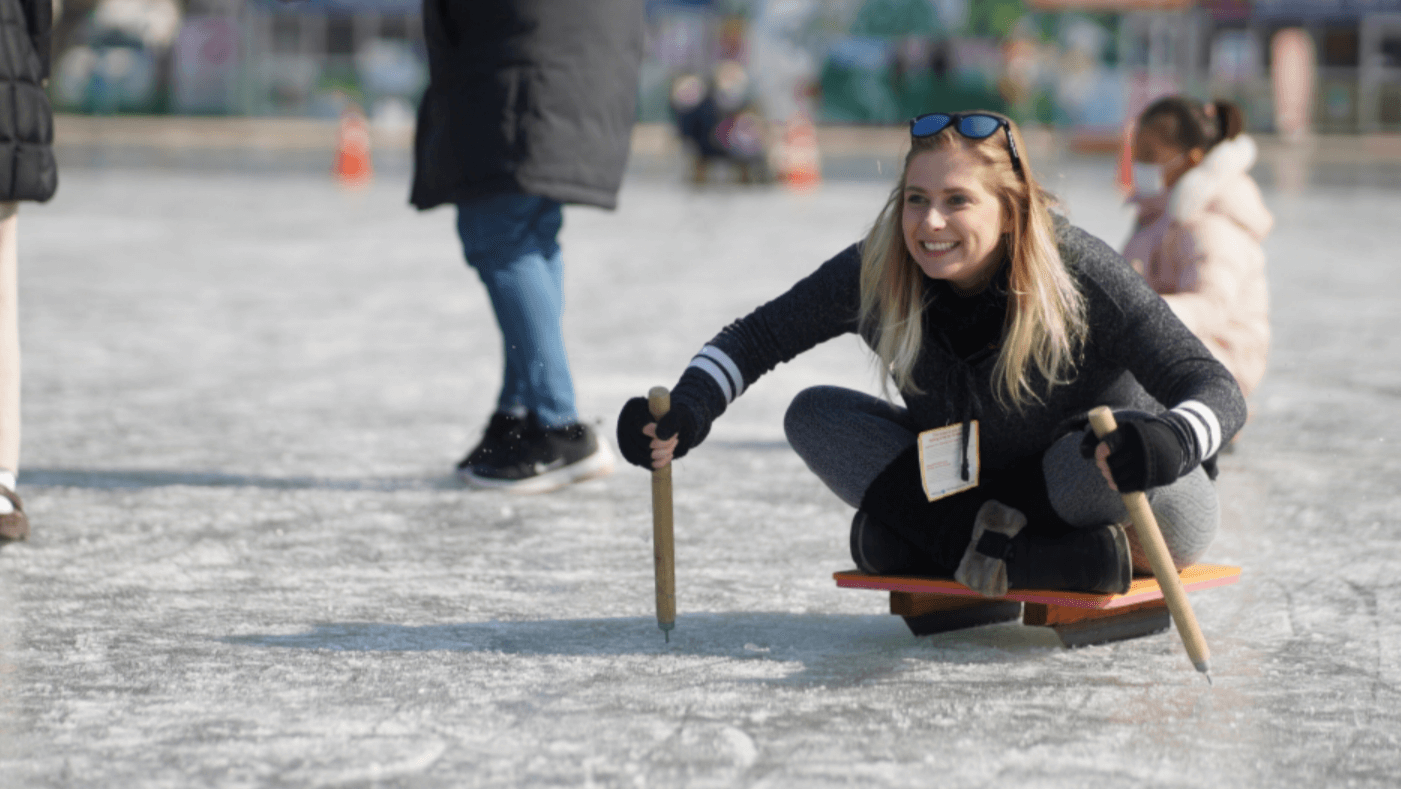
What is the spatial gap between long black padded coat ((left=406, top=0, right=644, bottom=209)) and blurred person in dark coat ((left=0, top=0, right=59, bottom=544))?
2.85 feet

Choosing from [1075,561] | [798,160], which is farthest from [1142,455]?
[798,160]

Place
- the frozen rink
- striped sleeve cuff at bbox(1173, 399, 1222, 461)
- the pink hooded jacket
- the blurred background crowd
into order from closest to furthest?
1. the frozen rink
2. striped sleeve cuff at bbox(1173, 399, 1222, 461)
3. the pink hooded jacket
4. the blurred background crowd

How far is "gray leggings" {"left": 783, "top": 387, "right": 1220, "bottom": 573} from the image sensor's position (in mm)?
2510

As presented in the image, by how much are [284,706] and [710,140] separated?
13.4m

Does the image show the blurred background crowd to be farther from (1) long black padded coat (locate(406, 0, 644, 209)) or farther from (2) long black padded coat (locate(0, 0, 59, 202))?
(2) long black padded coat (locate(0, 0, 59, 202))

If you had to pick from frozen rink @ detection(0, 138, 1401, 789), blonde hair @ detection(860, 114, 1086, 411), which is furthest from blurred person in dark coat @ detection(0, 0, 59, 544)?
blonde hair @ detection(860, 114, 1086, 411)

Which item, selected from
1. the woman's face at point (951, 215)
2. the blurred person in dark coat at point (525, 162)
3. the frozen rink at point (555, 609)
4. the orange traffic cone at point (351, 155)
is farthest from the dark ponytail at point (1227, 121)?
the orange traffic cone at point (351, 155)

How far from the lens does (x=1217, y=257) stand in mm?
3945

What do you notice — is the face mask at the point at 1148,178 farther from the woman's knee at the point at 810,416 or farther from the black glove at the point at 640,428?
the black glove at the point at 640,428

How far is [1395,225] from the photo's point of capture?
1133 cm

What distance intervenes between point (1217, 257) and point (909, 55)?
894 inches

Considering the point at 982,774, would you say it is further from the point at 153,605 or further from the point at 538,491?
the point at 538,491

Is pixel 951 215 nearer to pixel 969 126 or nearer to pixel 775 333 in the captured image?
pixel 969 126

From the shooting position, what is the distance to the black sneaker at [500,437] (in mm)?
3953
